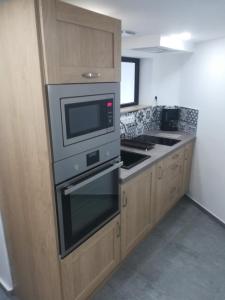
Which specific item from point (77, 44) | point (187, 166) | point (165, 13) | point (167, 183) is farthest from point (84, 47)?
point (187, 166)

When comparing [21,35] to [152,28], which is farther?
[152,28]

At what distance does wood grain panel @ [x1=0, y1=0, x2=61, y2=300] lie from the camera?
113 centimetres

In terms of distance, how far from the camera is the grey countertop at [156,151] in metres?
1.99

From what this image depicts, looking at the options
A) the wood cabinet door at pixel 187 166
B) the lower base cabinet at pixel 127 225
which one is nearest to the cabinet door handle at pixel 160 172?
the lower base cabinet at pixel 127 225

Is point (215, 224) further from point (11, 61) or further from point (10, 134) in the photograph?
point (11, 61)

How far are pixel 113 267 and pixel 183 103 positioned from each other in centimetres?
225

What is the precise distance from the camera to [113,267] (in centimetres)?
203

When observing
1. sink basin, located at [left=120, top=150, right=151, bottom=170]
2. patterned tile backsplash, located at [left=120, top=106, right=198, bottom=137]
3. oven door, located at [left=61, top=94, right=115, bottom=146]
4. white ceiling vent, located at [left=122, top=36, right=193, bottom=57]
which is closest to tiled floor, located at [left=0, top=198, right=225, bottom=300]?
sink basin, located at [left=120, top=150, right=151, bottom=170]

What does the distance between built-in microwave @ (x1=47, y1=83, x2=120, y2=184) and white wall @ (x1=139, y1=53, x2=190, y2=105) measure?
1.80m

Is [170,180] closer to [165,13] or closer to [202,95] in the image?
[202,95]

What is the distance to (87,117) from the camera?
4.66ft

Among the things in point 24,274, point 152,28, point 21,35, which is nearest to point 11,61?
point 21,35

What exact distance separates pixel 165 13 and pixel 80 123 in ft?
2.91

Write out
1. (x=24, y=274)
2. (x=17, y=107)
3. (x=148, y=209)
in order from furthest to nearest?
(x=148, y=209) → (x=24, y=274) → (x=17, y=107)
